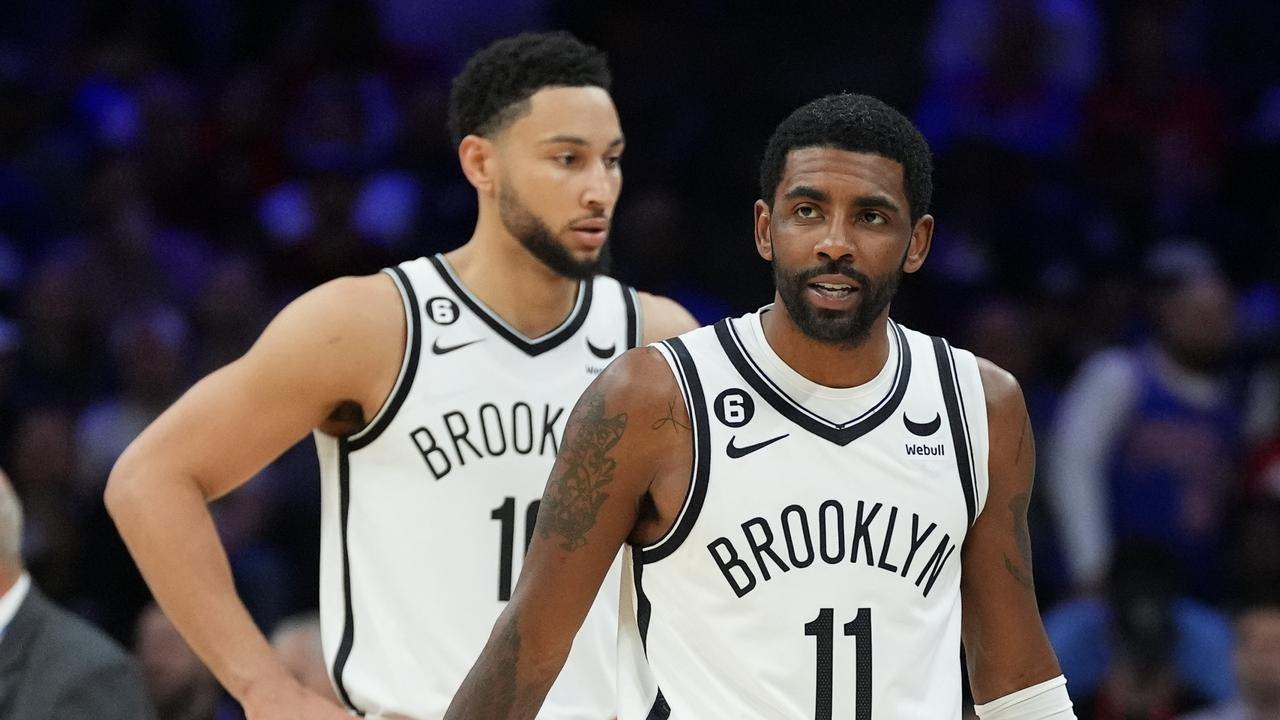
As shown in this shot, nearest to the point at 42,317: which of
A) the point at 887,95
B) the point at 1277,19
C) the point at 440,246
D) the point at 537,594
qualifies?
the point at 440,246

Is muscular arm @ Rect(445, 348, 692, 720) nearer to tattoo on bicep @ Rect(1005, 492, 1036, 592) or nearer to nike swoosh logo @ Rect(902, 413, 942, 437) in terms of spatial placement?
nike swoosh logo @ Rect(902, 413, 942, 437)

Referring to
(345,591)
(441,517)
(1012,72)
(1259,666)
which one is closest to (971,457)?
(441,517)

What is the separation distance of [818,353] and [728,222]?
508cm

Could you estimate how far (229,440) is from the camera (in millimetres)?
3994

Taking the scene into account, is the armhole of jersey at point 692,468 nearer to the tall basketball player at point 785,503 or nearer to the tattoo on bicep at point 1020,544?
the tall basketball player at point 785,503

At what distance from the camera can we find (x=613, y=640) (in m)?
4.02

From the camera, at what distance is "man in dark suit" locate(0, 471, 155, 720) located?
418 centimetres

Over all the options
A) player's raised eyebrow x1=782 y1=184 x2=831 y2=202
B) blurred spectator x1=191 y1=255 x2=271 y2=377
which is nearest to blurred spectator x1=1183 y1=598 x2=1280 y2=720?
player's raised eyebrow x1=782 y1=184 x2=831 y2=202

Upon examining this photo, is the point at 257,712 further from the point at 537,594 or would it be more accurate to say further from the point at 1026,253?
the point at 1026,253

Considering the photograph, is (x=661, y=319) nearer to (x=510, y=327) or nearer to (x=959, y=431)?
(x=510, y=327)

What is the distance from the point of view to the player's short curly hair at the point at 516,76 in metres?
4.31

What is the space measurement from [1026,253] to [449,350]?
4.50m

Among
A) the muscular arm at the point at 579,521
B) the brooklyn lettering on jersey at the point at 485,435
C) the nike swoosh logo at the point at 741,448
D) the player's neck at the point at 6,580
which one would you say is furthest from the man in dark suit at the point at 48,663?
the nike swoosh logo at the point at 741,448

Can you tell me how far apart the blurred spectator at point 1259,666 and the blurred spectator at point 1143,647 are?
1.05ft
